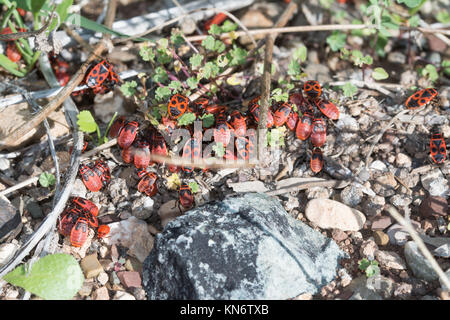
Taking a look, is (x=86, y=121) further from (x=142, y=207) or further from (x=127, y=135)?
(x=142, y=207)

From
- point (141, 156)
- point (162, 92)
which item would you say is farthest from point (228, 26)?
point (141, 156)

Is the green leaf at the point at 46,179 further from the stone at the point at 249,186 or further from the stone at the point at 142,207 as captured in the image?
the stone at the point at 249,186

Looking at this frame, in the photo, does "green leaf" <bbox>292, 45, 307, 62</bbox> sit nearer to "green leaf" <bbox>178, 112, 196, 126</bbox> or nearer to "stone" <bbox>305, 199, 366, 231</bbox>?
"green leaf" <bbox>178, 112, 196, 126</bbox>

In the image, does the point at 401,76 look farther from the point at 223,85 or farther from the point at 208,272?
the point at 208,272
